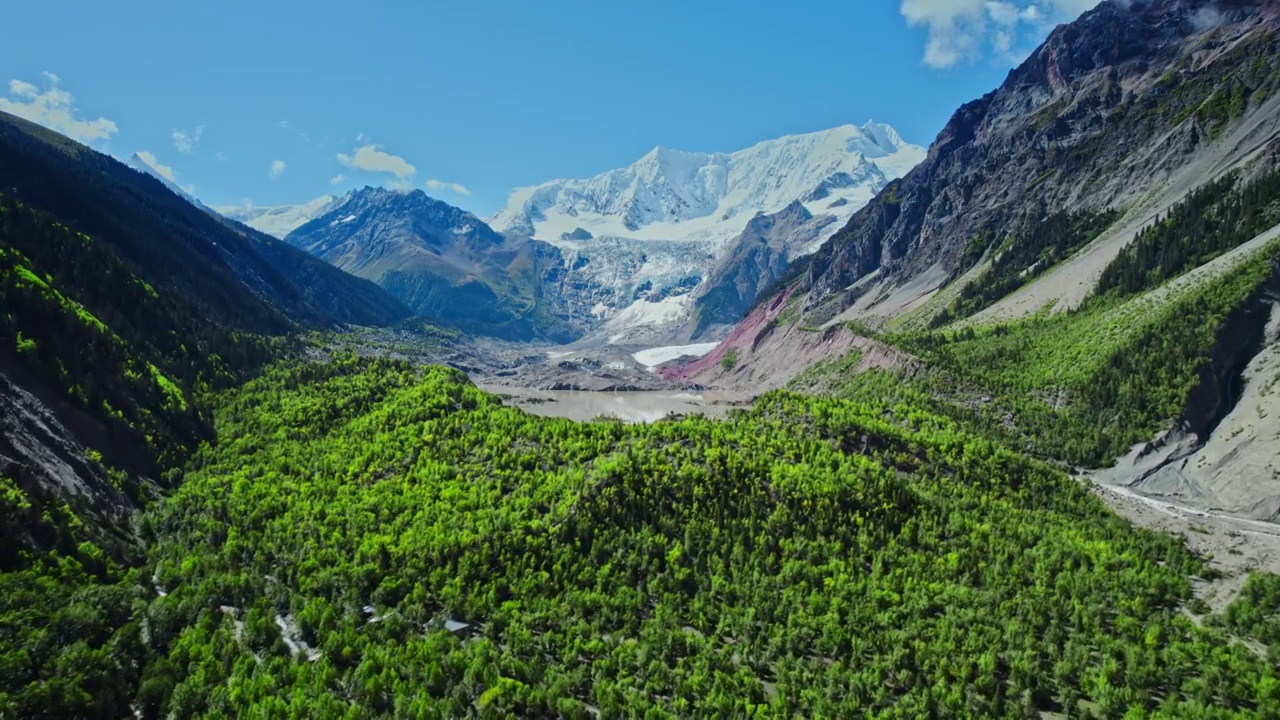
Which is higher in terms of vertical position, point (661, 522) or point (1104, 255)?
point (1104, 255)

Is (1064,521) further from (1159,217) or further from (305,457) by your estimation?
(1159,217)

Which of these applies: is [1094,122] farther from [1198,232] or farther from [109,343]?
[109,343]

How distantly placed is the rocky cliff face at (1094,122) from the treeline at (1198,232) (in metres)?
28.4

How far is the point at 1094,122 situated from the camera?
15475cm

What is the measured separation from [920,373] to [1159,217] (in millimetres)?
57547

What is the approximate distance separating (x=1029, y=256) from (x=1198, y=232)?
1621 inches

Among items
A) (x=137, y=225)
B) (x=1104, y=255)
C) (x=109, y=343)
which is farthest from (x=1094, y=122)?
(x=137, y=225)

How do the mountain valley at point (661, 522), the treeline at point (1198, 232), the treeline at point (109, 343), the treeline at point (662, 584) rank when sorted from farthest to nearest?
the treeline at point (1198, 232), the treeline at point (109, 343), the mountain valley at point (661, 522), the treeline at point (662, 584)

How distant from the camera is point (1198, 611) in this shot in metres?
37.8

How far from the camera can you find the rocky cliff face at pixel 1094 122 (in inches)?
5000

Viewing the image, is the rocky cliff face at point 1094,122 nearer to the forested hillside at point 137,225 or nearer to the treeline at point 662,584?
the treeline at point 662,584

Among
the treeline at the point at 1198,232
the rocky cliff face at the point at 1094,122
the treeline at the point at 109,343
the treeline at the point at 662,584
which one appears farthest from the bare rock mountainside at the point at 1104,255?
the treeline at the point at 109,343

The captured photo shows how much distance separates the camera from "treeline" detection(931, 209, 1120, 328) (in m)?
125

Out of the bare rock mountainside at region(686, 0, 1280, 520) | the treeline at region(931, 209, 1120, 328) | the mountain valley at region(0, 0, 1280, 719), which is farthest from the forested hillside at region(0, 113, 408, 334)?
the treeline at region(931, 209, 1120, 328)
